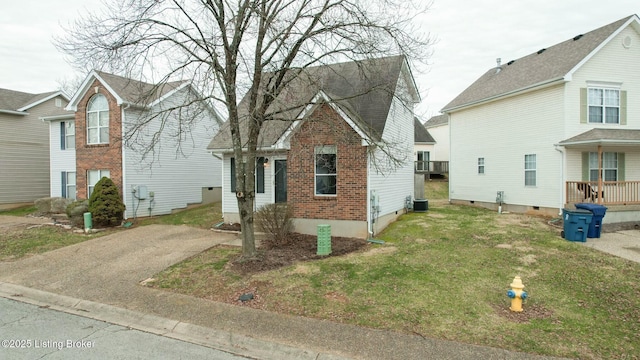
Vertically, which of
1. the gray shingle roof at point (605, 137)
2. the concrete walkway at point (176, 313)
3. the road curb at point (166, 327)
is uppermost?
the gray shingle roof at point (605, 137)

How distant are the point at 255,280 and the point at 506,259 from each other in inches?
248

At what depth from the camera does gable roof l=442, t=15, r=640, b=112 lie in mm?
13914

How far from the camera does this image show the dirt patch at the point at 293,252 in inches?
333

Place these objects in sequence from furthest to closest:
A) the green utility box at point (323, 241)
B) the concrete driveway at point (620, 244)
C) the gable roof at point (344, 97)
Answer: the gable roof at point (344, 97) < the green utility box at point (323, 241) < the concrete driveway at point (620, 244)

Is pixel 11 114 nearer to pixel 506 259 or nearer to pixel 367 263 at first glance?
pixel 367 263

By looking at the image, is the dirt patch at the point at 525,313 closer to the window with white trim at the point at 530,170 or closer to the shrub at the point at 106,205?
the window with white trim at the point at 530,170

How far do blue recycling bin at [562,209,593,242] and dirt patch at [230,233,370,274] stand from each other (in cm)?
625

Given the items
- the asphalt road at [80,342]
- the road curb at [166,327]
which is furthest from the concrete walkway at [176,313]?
the asphalt road at [80,342]

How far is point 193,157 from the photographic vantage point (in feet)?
63.6

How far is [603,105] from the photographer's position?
1417cm

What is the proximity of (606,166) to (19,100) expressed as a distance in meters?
33.1

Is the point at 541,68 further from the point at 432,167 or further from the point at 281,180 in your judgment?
the point at 432,167

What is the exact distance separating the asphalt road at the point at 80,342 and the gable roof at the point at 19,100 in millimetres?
20565

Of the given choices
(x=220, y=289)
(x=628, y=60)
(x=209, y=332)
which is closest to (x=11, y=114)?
(x=220, y=289)
